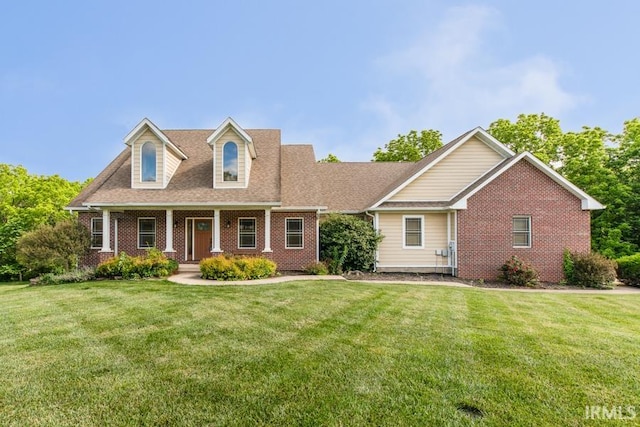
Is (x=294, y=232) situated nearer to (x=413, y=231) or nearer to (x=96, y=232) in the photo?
(x=413, y=231)

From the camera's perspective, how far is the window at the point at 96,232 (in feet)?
51.2

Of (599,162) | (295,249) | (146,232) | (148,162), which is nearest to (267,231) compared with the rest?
(295,249)

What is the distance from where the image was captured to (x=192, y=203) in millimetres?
14078

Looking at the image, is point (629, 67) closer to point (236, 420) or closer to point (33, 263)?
point (236, 420)

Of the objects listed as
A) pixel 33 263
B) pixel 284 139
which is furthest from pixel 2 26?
pixel 284 139

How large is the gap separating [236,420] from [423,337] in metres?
3.55

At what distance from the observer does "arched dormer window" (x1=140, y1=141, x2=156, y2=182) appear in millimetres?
15125

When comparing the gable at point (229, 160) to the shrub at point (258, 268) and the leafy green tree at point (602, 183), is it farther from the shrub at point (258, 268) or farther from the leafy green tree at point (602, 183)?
the leafy green tree at point (602, 183)

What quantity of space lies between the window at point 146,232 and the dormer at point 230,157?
3758mm

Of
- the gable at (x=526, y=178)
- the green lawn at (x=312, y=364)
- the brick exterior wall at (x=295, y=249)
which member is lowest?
the green lawn at (x=312, y=364)

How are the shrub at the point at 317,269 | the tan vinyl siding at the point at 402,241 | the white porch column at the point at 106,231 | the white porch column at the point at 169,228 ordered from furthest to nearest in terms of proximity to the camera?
1. the tan vinyl siding at the point at 402,241
2. the white porch column at the point at 169,228
3. the white porch column at the point at 106,231
4. the shrub at the point at 317,269

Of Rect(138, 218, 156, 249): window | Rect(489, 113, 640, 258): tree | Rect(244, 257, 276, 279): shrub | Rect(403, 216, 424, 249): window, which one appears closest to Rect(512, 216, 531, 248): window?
Rect(403, 216, 424, 249): window

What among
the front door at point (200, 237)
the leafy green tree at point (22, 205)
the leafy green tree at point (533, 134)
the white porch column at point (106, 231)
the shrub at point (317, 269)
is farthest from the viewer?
the leafy green tree at point (533, 134)

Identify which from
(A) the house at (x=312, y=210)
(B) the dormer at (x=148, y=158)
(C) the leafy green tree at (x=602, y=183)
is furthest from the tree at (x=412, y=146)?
(B) the dormer at (x=148, y=158)
